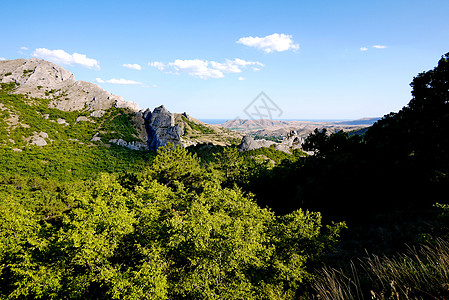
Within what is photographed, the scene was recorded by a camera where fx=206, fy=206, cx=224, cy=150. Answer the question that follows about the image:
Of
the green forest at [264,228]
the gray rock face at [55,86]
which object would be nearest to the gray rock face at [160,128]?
the gray rock face at [55,86]

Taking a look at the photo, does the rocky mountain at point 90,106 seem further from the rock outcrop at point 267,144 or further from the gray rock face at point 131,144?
the rock outcrop at point 267,144

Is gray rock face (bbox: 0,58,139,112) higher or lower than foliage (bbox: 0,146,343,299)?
higher

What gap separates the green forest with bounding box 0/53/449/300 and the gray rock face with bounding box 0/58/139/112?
9969cm

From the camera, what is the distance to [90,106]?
14225 centimetres

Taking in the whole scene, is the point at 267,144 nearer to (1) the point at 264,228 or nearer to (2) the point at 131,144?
(2) the point at 131,144

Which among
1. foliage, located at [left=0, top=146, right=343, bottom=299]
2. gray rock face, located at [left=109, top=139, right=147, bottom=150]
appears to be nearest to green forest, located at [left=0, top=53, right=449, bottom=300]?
foliage, located at [left=0, top=146, right=343, bottom=299]

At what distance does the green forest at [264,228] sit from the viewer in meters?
13.8

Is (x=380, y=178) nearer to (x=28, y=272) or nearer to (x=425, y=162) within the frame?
(x=425, y=162)

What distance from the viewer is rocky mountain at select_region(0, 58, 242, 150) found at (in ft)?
410

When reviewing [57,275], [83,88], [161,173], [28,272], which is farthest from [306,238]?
[83,88]

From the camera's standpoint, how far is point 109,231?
17.0m

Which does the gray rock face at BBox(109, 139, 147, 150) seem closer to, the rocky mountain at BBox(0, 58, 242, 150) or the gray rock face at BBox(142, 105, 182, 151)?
the rocky mountain at BBox(0, 58, 242, 150)

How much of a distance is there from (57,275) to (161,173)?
106 feet

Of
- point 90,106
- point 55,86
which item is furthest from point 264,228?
point 55,86
